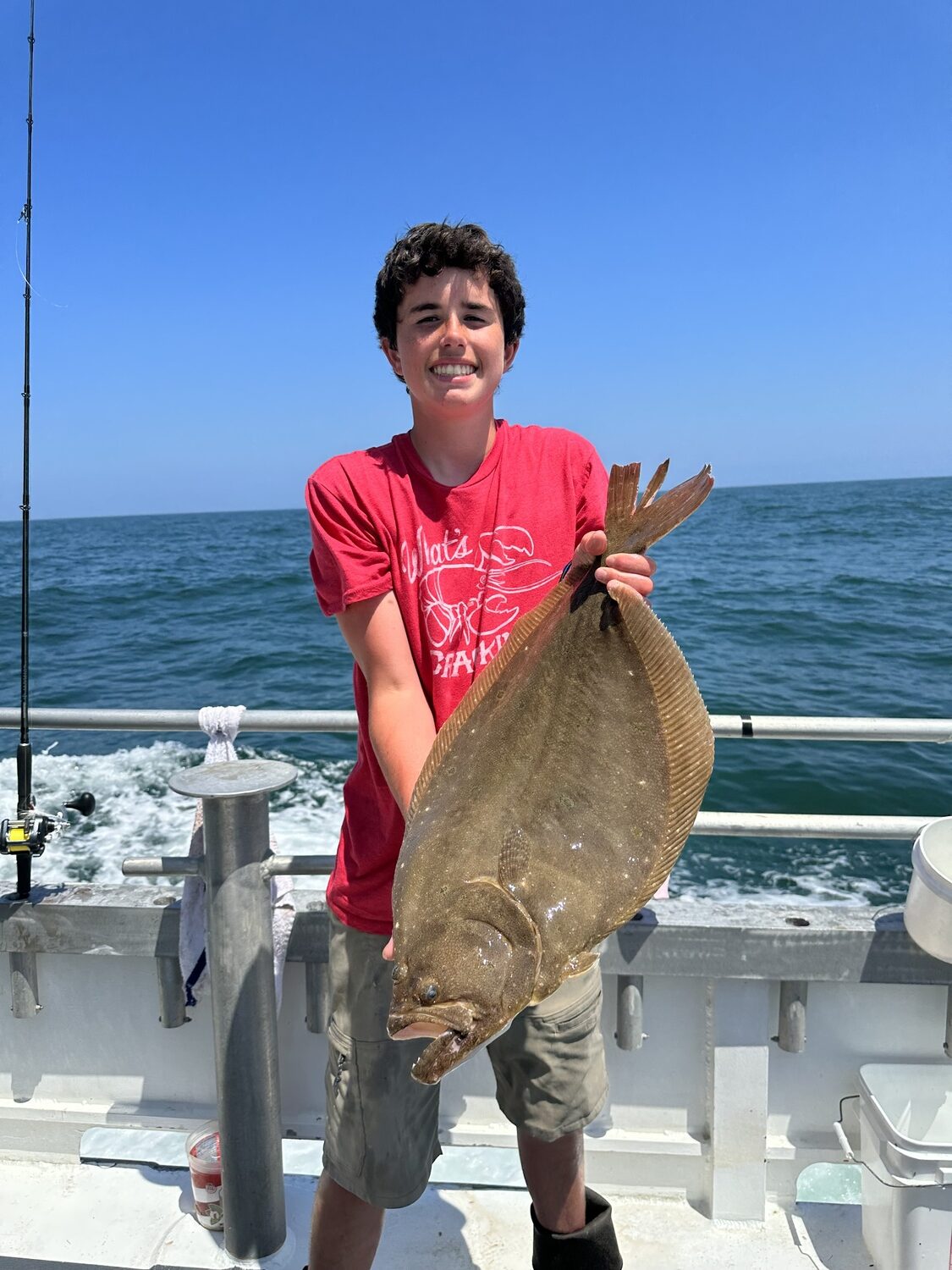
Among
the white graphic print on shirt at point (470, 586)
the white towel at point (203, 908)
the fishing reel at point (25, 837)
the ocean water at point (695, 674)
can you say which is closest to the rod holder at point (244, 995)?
the white towel at point (203, 908)

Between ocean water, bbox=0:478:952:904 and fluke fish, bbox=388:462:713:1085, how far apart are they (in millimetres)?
4921

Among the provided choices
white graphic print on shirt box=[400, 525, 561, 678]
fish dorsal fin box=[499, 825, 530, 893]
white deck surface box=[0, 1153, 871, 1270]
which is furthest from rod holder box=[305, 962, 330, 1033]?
fish dorsal fin box=[499, 825, 530, 893]

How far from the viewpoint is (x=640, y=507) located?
168 cm

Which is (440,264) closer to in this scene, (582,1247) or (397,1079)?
(397,1079)

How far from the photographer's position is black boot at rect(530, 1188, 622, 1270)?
220 centimetres

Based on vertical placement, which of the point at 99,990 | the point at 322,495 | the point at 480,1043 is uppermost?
the point at 322,495

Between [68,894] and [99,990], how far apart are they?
0.38 m

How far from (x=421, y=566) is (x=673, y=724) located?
2.38 feet

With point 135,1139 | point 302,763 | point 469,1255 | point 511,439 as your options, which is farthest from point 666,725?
point 302,763

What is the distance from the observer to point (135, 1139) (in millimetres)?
2900

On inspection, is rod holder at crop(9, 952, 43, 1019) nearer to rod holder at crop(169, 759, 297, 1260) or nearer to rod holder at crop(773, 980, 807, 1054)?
rod holder at crop(169, 759, 297, 1260)

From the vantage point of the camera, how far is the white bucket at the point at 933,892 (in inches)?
87.6

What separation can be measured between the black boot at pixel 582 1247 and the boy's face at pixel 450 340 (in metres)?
1.96

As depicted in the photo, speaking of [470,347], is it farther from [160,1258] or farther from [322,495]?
[160,1258]
